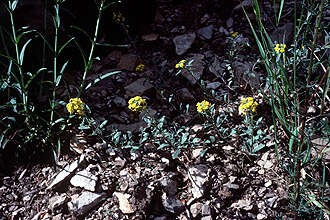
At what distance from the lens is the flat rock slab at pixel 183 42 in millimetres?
3089

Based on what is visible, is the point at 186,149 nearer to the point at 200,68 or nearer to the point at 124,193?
the point at 124,193

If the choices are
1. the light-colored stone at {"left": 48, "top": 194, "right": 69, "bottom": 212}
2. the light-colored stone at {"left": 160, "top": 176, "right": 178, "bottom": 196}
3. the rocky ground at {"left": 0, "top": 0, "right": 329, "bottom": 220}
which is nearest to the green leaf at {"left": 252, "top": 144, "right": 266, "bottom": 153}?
the rocky ground at {"left": 0, "top": 0, "right": 329, "bottom": 220}

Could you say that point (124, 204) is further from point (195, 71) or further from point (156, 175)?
point (195, 71)

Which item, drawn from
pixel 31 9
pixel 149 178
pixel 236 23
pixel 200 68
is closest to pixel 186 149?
pixel 149 178

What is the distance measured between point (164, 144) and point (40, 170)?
96cm

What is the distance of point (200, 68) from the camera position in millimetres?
2883

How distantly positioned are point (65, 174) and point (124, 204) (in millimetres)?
493

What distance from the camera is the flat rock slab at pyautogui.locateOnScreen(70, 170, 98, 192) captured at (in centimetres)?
215

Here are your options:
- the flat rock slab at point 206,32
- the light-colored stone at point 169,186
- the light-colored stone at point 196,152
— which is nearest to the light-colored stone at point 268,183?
the light-colored stone at point 196,152

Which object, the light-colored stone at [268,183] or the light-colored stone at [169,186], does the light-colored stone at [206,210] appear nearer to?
the light-colored stone at [169,186]

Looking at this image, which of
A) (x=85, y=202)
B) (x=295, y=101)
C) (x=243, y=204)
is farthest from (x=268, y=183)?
(x=85, y=202)

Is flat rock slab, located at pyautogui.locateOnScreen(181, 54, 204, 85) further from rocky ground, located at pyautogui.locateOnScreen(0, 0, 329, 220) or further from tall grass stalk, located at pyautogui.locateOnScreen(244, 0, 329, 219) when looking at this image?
tall grass stalk, located at pyautogui.locateOnScreen(244, 0, 329, 219)

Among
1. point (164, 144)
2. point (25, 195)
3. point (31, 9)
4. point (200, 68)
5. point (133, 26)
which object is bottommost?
point (25, 195)

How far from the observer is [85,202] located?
2086 millimetres
